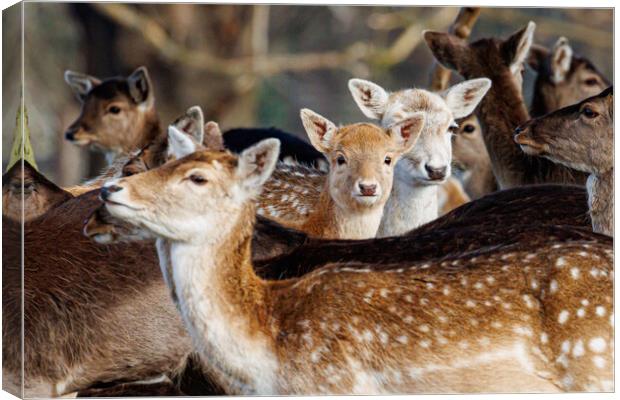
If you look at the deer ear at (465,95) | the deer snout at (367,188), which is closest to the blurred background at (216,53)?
the deer ear at (465,95)

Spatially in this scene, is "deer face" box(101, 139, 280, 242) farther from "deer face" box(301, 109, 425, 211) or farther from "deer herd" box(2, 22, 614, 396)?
"deer face" box(301, 109, 425, 211)

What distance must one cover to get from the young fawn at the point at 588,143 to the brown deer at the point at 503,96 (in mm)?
1297

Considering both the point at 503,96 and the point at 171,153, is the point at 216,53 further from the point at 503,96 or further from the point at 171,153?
the point at 171,153

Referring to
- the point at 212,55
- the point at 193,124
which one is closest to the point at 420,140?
the point at 193,124

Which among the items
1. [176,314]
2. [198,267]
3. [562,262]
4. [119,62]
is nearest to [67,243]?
[176,314]

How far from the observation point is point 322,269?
6.00 metres

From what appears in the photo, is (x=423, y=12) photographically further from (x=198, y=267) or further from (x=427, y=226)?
(x=198, y=267)

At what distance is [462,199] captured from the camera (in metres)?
11.0

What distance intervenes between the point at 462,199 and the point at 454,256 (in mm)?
4981

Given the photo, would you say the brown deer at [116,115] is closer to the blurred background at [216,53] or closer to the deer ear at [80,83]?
the deer ear at [80,83]

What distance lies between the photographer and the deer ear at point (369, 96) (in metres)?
7.31

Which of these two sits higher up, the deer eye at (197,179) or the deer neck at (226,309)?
the deer eye at (197,179)

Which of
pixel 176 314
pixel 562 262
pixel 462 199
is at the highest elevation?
pixel 562 262

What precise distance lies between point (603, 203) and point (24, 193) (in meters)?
2.81
